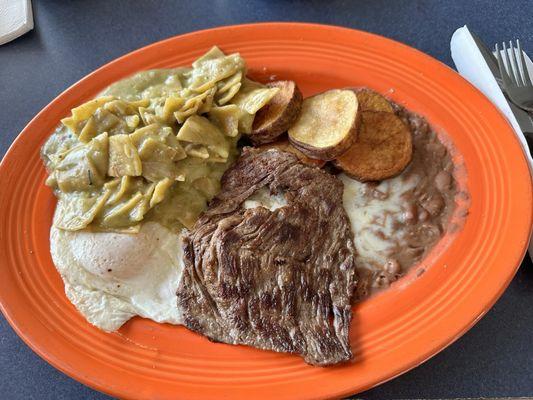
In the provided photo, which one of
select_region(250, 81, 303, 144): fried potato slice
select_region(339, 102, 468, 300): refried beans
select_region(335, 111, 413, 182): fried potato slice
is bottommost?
select_region(339, 102, 468, 300): refried beans

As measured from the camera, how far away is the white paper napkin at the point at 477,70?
2488mm

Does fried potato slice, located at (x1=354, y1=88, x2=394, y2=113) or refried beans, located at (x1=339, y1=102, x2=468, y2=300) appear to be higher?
fried potato slice, located at (x1=354, y1=88, x2=394, y2=113)

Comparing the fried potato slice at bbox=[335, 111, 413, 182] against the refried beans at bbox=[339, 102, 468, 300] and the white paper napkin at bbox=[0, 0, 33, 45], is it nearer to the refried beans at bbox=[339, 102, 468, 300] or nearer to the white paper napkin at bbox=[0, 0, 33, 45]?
the refried beans at bbox=[339, 102, 468, 300]

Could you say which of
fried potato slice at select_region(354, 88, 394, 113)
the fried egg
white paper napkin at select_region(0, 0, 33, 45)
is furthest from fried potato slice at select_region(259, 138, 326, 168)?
white paper napkin at select_region(0, 0, 33, 45)

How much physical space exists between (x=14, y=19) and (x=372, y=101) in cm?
242

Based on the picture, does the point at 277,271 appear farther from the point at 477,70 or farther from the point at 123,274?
the point at 477,70

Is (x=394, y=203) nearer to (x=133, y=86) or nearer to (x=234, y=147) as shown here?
(x=234, y=147)

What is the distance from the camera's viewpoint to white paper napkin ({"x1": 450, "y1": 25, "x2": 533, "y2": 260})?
249 cm

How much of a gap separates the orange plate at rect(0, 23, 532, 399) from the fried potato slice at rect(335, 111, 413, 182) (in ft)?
0.64

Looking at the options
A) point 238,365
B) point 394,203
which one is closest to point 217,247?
point 238,365

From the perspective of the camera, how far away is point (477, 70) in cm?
268

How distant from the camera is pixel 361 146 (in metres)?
2.58

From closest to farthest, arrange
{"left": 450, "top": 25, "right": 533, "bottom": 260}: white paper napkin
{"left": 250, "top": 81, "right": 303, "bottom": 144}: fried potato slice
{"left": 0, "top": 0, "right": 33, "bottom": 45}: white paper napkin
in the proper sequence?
{"left": 450, "top": 25, "right": 533, "bottom": 260}: white paper napkin < {"left": 250, "top": 81, "right": 303, "bottom": 144}: fried potato slice < {"left": 0, "top": 0, "right": 33, "bottom": 45}: white paper napkin

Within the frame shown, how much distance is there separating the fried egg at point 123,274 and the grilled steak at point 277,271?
97 millimetres
